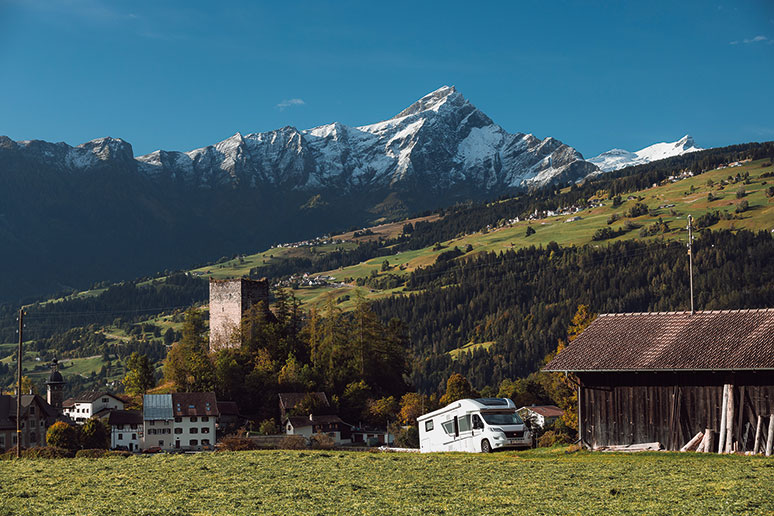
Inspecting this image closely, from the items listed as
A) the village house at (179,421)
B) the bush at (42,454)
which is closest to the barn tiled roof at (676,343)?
the bush at (42,454)

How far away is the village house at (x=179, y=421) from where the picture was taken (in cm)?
9931

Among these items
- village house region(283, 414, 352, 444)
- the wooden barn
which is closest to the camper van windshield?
the wooden barn

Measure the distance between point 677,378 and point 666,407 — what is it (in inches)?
Answer: 57.6

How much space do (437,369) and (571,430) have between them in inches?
5154

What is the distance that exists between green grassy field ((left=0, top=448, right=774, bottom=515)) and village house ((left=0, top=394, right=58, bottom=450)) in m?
74.6

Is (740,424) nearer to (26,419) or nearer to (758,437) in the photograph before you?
(758,437)

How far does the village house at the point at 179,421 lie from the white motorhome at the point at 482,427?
Answer: 63.4m

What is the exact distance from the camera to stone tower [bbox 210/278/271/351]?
112 meters

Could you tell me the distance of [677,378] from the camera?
122 feet

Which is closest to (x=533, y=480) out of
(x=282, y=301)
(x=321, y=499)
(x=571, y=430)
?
(x=321, y=499)

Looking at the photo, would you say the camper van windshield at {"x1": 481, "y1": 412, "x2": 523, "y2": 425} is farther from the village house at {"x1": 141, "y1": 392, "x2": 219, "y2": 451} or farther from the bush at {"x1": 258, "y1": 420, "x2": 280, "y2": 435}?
the village house at {"x1": 141, "y1": 392, "x2": 219, "y2": 451}

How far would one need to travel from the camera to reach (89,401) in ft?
438

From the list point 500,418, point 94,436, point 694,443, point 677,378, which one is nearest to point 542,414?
point 94,436

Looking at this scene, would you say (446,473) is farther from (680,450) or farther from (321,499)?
(680,450)
